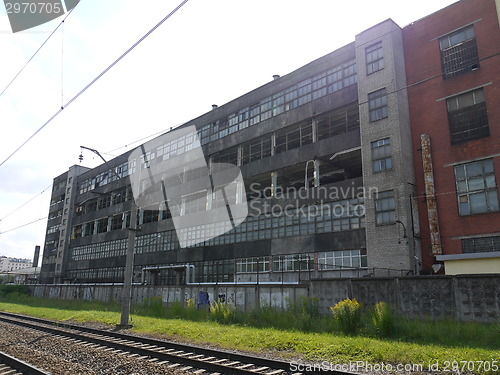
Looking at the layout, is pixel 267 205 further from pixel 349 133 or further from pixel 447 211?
pixel 447 211

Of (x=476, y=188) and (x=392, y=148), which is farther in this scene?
(x=392, y=148)

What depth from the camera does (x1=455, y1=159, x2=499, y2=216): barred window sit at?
2511 centimetres

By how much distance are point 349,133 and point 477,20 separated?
38.0ft

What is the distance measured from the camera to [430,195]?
2741 centimetres

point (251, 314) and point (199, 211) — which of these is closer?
point (251, 314)

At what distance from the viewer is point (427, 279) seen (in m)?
16.5

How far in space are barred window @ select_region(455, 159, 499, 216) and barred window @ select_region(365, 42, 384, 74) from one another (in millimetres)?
9855

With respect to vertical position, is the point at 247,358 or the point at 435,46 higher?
the point at 435,46

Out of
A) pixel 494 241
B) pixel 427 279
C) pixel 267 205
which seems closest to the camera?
pixel 427 279

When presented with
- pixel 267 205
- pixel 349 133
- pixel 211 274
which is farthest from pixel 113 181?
pixel 349 133

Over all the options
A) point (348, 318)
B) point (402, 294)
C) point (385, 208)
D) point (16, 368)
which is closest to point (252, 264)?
point (385, 208)

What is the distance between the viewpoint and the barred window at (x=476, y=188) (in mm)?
25109

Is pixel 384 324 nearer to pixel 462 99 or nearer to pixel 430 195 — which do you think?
pixel 430 195

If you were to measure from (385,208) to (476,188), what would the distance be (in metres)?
5.90
